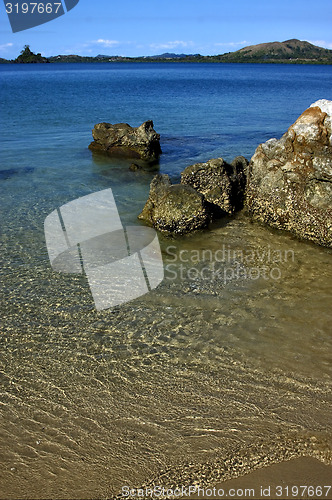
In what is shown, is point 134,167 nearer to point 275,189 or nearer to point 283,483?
point 275,189

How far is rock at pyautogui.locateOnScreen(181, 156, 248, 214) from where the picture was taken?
10586 mm

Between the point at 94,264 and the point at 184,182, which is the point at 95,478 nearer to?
the point at 94,264

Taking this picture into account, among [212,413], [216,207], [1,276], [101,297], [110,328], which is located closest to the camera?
[212,413]

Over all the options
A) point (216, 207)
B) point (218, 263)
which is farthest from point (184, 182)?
point (218, 263)

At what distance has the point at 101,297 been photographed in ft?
23.3

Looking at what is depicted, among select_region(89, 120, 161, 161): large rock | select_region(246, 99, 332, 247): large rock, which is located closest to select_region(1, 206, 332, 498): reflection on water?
select_region(246, 99, 332, 247): large rock

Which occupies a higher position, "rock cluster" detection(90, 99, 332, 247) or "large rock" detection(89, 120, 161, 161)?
"large rock" detection(89, 120, 161, 161)

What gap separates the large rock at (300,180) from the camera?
908 centimetres

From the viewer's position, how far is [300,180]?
9.42m

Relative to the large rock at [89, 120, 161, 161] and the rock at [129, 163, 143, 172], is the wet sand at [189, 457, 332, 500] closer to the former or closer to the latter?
the rock at [129, 163, 143, 172]

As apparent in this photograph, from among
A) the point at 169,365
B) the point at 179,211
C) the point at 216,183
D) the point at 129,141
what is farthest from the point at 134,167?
the point at 169,365

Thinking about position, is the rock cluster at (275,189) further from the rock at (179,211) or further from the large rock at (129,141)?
the large rock at (129,141)

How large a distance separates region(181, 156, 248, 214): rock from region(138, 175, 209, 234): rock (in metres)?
0.93

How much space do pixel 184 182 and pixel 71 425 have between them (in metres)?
7.25
